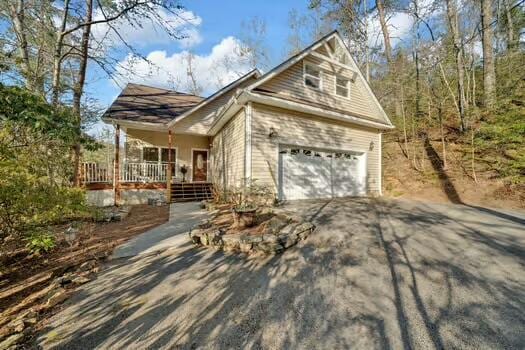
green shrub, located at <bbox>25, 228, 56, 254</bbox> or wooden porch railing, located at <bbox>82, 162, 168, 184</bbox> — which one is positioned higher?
wooden porch railing, located at <bbox>82, 162, 168, 184</bbox>

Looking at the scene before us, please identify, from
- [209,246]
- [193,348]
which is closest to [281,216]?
[209,246]

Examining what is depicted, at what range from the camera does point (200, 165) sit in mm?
12641

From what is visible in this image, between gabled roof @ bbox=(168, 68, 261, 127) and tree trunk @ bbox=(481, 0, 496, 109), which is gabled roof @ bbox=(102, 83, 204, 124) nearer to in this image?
gabled roof @ bbox=(168, 68, 261, 127)

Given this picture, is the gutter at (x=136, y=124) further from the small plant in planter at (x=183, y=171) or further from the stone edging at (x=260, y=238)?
the stone edging at (x=260, y=238)

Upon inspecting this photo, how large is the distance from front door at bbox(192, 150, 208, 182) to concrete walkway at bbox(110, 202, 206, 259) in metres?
5.60

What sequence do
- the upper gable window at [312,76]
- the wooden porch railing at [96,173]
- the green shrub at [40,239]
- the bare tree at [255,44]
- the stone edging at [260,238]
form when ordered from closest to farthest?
the green shrub at [40,239] < the stone edging at [260,238] < the upper gable window at [312,76] < the wooden porch railing at [96,173] < the bare tree at [255,44]

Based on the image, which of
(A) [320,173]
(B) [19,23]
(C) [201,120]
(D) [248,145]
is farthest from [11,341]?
(B) [19,23]

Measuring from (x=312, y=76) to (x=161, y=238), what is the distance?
764cm

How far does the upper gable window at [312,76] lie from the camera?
27.6 ft

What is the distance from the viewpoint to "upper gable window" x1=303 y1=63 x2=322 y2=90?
8.42m

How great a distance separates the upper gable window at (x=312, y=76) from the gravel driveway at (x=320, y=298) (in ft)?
20.6

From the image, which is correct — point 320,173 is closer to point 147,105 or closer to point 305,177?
point 305,177

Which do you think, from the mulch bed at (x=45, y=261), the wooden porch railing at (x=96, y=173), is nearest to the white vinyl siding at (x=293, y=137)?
the mulch bed at (x=45, y=261)

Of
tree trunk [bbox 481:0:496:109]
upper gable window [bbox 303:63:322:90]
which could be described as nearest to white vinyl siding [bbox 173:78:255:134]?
upper gable window [bbox 303:63:322:90]
